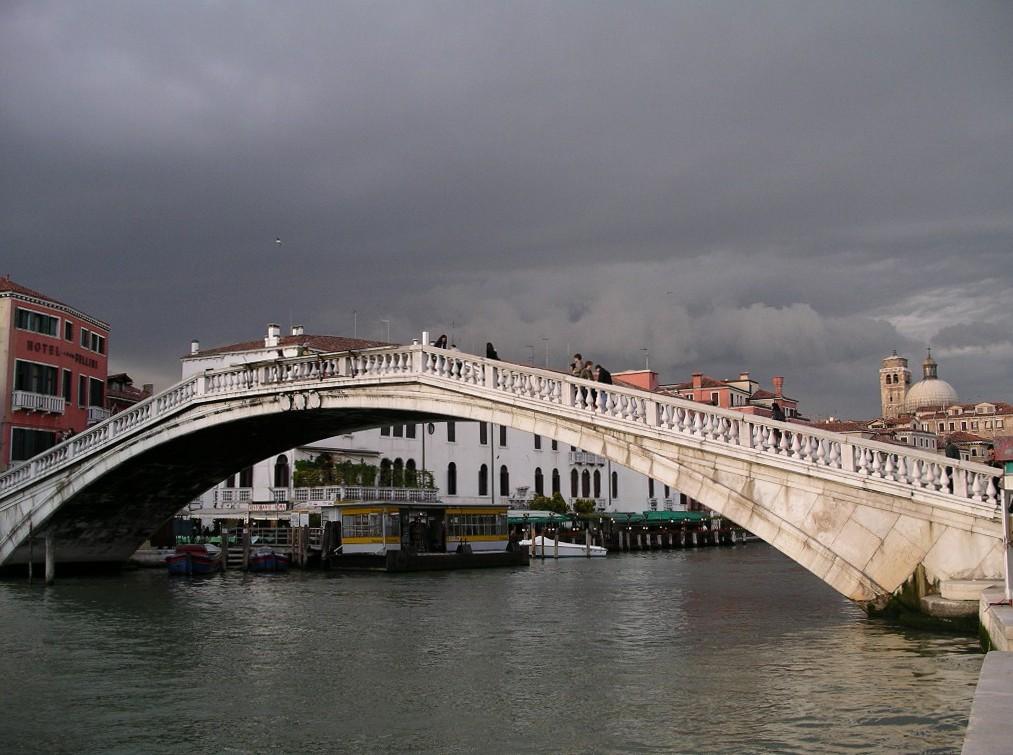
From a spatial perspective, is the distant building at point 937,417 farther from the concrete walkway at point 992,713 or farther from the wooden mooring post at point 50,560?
the concrete walkway at point 992,713

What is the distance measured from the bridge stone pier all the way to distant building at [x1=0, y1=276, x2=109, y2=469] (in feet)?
12.1

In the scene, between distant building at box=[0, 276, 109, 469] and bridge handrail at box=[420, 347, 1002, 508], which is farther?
distant building at box=[0, 276, 109, 469]

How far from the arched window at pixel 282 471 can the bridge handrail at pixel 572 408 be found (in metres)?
13.1

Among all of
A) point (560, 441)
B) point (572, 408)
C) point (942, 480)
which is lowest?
point (942, 480)

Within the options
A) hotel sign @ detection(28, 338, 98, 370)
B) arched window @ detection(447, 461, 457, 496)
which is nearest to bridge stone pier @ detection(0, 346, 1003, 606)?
hotel sign @ detection(28, 338, 98, 370)

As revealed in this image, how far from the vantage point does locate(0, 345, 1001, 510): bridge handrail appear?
1187 cm

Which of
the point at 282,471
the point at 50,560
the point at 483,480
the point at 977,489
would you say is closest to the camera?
the point at 977,489

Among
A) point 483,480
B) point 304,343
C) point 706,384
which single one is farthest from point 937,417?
point 304,343

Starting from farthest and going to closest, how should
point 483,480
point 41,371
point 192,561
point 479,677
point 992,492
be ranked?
1. point 483,480
2. point 41,371
3. point 192,561
4. point 992,492
5. point 479,677

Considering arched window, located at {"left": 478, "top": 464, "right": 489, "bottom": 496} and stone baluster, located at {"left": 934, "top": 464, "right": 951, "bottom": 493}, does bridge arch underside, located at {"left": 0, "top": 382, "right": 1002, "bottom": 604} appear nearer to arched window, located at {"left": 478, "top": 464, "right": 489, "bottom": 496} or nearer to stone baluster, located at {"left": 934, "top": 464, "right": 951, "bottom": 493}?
stone baluster, located at {"left": 934, "top": 464, "right": 951, "bottom": 493}

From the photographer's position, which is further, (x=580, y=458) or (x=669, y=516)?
(x=669, y=516)

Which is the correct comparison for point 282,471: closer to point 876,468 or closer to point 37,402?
point 37,402

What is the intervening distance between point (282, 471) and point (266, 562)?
8.24 m

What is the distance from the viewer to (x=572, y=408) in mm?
15047
